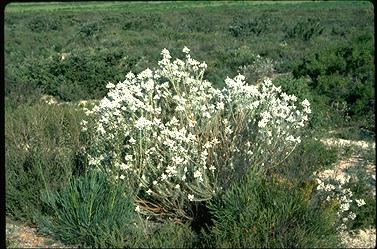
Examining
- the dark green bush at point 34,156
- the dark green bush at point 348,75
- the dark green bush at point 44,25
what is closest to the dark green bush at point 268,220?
the dark green bush at point 34,156

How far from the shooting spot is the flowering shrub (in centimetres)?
557

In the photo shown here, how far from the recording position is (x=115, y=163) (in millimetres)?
5688

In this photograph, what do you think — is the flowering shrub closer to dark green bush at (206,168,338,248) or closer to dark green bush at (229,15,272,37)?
dark green bush at (206,168,338,248)

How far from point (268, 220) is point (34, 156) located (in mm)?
2864

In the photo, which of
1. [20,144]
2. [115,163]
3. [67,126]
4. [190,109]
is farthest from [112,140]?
[67,126]

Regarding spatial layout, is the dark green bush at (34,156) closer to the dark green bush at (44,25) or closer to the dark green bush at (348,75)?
the dark green bush at (348,75)

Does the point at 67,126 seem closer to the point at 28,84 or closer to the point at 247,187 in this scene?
the point at 247,187

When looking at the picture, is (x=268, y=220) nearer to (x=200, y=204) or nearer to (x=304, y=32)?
(x=200, y=204)

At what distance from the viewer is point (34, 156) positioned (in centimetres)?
646

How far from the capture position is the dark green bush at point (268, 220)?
472cm

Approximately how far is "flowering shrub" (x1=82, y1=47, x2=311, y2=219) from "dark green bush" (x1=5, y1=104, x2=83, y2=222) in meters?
0.65

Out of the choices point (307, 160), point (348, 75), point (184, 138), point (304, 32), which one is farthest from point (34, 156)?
point (304, 32)

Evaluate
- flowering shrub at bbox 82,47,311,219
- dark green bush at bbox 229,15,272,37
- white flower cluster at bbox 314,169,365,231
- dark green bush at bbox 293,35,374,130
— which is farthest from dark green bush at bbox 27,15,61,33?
white flower cluster at bbox 314,169,365,231

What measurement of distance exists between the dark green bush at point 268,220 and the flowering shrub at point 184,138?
1.62 feet
